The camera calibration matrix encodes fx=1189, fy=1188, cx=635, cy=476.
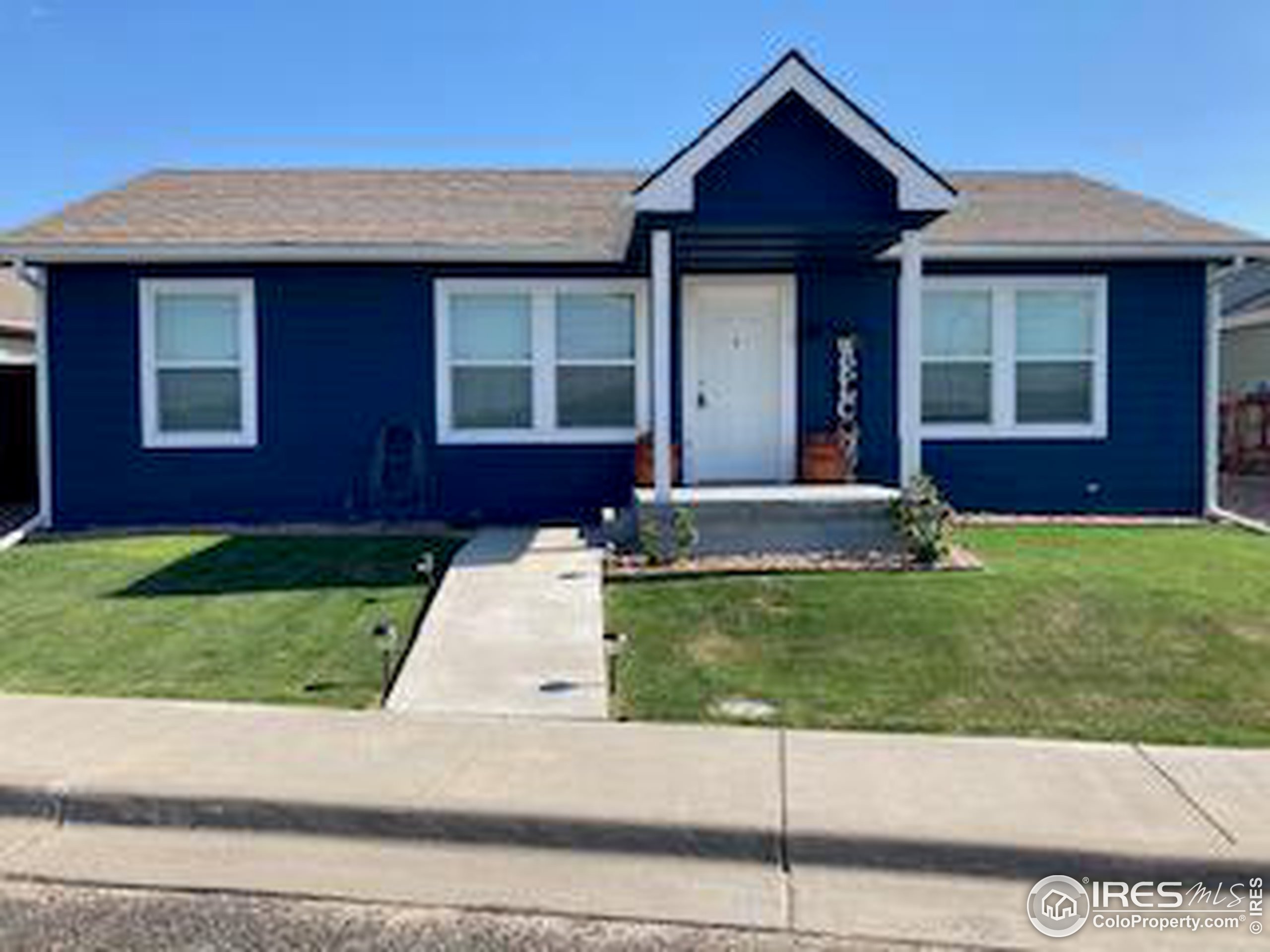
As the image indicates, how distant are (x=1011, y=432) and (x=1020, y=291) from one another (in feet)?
5.25

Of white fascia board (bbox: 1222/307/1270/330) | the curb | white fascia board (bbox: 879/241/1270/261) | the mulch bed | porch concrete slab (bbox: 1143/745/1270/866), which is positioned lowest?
the curb

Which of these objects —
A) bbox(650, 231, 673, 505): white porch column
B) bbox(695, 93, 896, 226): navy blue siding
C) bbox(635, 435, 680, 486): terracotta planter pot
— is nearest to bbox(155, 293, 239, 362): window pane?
bbox(635, 435, 680, 486): terracotta planter pot

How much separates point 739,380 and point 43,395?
7.61m

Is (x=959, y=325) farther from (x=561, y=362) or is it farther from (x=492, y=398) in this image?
(x=492, y=398)

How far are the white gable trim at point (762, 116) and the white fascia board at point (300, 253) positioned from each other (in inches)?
88.9

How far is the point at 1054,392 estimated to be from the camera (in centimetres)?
1363

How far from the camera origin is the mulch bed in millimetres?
9680

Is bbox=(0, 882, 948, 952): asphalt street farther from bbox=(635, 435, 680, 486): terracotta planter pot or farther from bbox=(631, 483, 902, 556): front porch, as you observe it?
bbox=(635, 435, 680, 486): terracotta planter pot

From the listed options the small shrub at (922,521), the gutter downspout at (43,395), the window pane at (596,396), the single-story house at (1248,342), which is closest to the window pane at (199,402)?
the gutter downspout at (43,395)

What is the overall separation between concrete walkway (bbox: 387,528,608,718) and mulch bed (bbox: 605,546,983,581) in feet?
1.03

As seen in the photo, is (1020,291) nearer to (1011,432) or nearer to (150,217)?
(1011,432)

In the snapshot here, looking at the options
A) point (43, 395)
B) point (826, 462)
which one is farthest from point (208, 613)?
point (826, 462)

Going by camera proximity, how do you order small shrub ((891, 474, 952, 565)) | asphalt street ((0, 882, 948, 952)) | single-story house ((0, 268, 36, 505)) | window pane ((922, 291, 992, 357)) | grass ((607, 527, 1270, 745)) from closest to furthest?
asphalt street ((0, 882, 948, 952)) < grass ((607, 527, 1270, 745)) < small shrub ((891, 474, 952, 565)) < window pane ((922, 291, 992, 357)) < single-story house ((0, 268, 36, 505))

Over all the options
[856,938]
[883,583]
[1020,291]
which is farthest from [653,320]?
[856,938]
